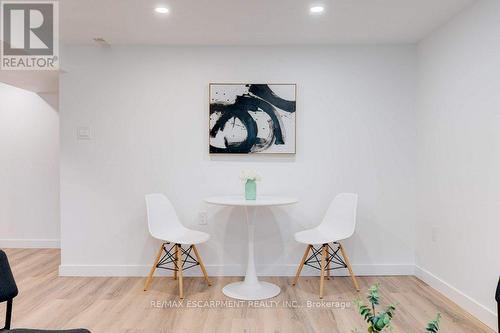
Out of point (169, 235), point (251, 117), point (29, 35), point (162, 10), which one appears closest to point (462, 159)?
point (251, 117)

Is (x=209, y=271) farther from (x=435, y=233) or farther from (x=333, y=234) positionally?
(x=435, y=233)

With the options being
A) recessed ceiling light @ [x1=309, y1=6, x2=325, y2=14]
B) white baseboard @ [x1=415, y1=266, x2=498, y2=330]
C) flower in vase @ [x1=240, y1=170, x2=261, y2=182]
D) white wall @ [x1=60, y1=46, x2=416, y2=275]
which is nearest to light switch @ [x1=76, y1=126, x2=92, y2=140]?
white wall @ [x1=60, y1=46, x2=416, y2=275]

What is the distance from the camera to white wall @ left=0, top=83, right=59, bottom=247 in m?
4.50

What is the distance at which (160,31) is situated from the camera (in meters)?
3.07

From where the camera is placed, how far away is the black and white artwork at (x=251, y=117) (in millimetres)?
3400

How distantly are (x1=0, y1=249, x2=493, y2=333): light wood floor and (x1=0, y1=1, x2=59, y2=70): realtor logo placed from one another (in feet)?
6.98

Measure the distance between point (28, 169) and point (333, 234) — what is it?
4.03m

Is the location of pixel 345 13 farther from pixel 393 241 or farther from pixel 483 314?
pixel 483 314

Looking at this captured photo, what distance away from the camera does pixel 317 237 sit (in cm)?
303

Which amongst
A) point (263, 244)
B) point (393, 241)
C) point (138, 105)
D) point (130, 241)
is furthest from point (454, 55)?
point (130, 241)

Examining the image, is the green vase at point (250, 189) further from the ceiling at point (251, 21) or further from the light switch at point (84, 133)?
the light switch at point (84, 133)

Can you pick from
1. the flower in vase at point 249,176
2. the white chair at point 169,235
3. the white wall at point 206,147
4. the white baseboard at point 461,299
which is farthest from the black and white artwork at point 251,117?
the white baseboard at point 461,299

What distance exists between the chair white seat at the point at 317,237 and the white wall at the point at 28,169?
3375mm

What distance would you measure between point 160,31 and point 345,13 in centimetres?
162
